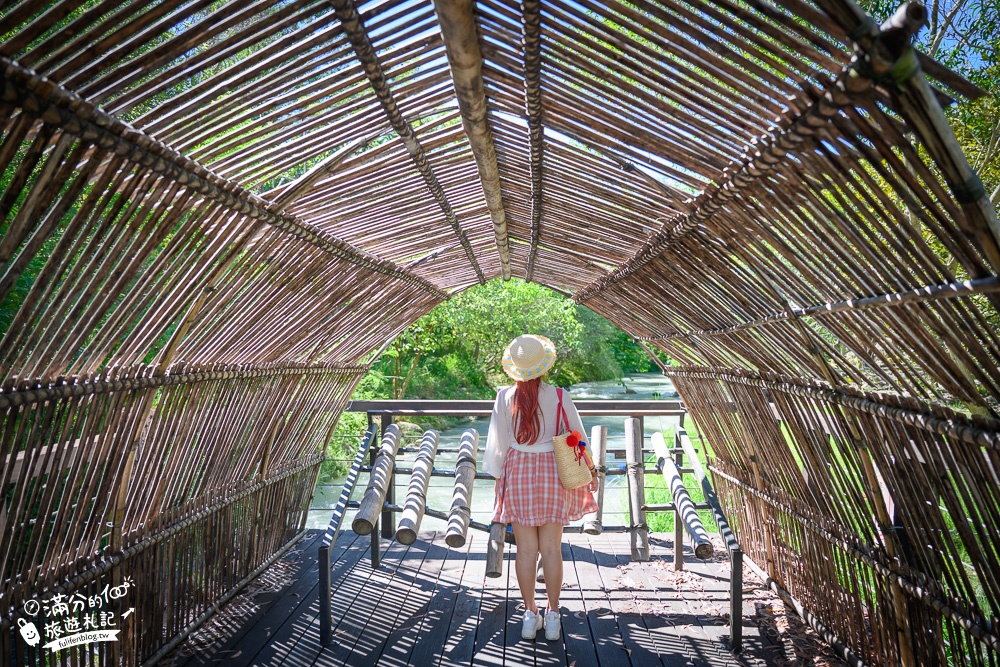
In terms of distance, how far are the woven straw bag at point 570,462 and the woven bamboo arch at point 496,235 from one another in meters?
0.89

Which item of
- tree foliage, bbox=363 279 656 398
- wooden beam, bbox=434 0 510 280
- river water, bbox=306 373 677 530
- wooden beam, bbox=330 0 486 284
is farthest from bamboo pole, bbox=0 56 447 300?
tree foliage, bbox=363 279 656 398

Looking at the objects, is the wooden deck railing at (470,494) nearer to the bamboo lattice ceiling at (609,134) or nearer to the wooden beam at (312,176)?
the bamboo lattice ceiling at (609,134)

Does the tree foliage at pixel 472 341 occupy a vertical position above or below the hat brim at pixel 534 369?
above

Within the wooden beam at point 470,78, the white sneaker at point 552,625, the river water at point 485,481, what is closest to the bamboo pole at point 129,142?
the wooden beam at point 470,78

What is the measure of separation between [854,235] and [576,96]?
3.26 feet

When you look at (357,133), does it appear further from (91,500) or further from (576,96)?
(91,500)

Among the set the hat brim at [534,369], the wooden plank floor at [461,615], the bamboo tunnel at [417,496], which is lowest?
the wooden plank floor at [461,615]

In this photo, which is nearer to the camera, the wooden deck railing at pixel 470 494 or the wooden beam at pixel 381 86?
the wooden beam at pixel 381 86

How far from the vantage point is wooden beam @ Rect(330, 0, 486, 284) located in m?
2.12

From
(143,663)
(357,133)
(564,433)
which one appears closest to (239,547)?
(143,663)

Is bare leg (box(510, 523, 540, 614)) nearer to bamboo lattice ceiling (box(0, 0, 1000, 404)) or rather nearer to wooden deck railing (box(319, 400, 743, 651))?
wooden deck railing (box(319, 400, 743, 651))

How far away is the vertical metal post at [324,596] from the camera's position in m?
3.91

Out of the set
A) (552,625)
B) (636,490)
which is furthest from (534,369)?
(636,490)

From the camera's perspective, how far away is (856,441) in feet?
10.1
